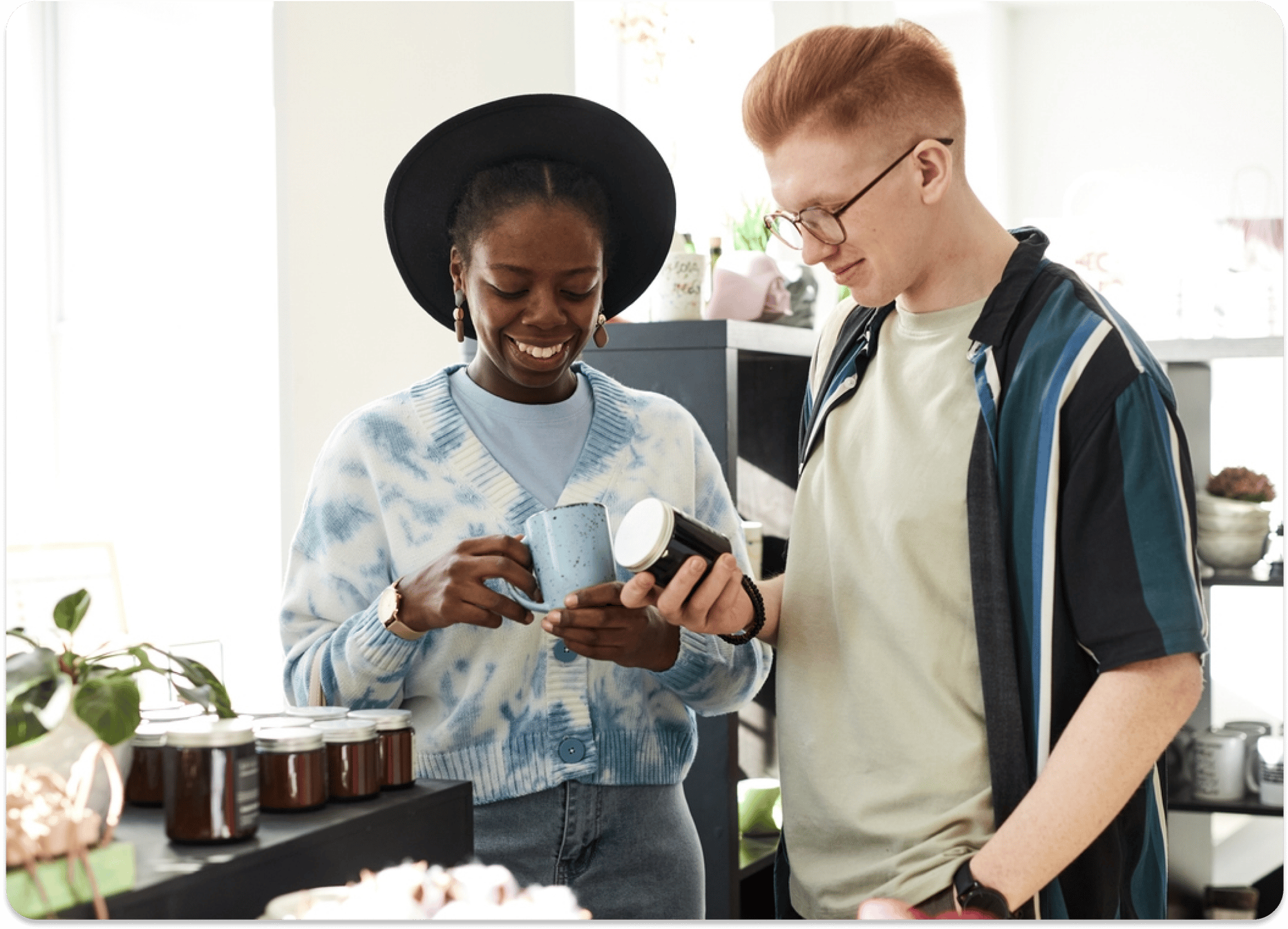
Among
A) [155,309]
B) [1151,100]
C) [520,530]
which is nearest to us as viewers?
[520,530]

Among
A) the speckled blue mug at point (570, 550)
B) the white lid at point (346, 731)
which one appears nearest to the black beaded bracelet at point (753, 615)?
the speckled blue mug at point (570, 550)

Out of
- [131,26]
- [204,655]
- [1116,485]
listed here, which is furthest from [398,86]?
[1116,485]

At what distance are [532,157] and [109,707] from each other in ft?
2.27

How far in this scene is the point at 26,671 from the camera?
766 millimetres

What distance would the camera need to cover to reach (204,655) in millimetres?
1775

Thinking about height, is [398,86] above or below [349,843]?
above

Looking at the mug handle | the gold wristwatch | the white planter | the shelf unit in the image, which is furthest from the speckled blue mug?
the shelf unit

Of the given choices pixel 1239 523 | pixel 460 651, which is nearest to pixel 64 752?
pixel 460 651

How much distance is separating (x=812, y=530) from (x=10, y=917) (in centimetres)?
68

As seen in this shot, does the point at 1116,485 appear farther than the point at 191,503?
No

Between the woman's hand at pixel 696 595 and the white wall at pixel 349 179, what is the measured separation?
92cm

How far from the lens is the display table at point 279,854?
72 cm

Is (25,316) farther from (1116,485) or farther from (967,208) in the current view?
(1116,485)

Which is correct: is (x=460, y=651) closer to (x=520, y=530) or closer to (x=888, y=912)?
(x=520, y=530)
